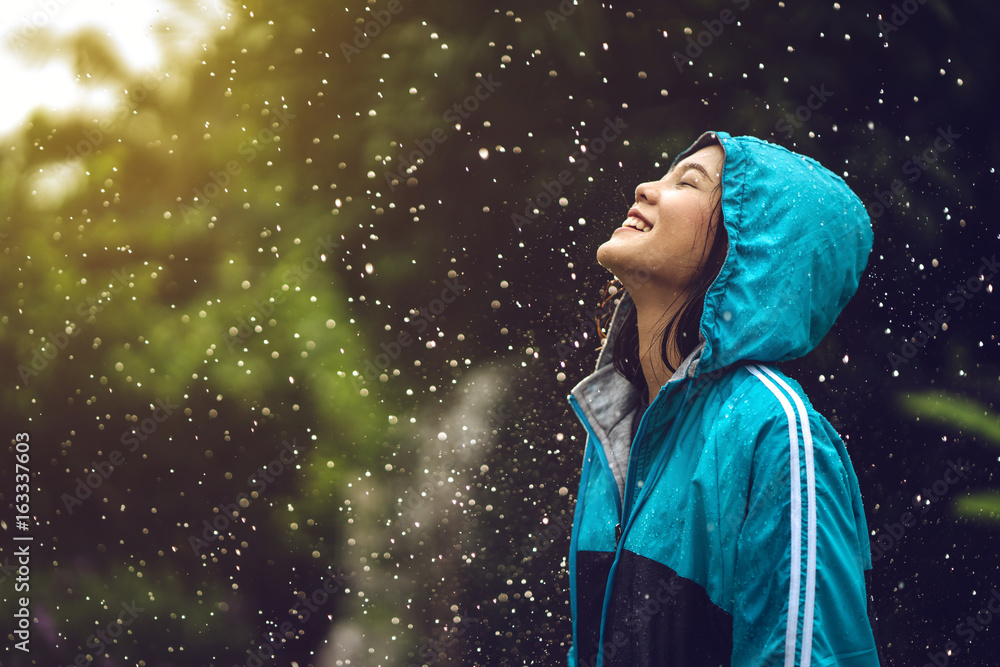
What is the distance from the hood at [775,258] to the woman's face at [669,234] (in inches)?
1.6

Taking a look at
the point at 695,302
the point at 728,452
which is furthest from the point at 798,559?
the point at 695,302

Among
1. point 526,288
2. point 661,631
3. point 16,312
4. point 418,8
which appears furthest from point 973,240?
point 16,312

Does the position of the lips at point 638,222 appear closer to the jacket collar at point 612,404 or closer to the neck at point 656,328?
the neck at point 656,328

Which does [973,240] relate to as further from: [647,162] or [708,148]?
[708,148]

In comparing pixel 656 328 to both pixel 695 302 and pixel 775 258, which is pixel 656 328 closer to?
pixel 695 302

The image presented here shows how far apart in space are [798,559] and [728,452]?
152mm

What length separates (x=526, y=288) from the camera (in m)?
1.57

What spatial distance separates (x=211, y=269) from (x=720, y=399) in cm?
145

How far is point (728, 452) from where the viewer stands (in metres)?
0.83

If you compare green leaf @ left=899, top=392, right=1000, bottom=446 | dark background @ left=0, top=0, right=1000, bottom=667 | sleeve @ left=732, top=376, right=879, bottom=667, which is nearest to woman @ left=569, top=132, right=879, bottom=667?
sleeve @ left=732, top=376, right=879, bottom=667

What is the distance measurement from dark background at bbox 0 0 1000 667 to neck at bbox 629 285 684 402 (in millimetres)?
534

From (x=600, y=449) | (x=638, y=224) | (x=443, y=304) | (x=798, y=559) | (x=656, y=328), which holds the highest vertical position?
(x=443, y=304)

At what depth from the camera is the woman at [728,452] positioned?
0.74 m

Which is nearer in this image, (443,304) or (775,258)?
(775,258)
